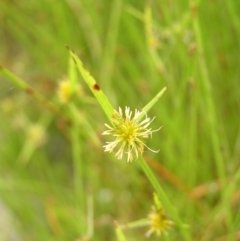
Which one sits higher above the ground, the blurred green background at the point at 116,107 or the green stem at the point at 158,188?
the blurred green background at the point at 116,107

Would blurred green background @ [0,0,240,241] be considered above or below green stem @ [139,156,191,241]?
above

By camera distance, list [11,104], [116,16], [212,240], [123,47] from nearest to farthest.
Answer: [212,240] < [116,16] < [123,47] < [11,104]

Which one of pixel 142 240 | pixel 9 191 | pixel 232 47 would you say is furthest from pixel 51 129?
pixel 232 47

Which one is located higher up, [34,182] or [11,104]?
[11,104]

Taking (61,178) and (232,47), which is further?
(61,178)

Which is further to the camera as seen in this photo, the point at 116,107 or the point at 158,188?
the point at 116,107

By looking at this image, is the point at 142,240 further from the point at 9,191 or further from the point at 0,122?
the point at 0,122

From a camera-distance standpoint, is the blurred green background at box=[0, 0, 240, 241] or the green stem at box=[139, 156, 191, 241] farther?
the blurred green background at box=[0, 0, 240, 241]

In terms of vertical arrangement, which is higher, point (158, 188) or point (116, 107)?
point (116, 107)
